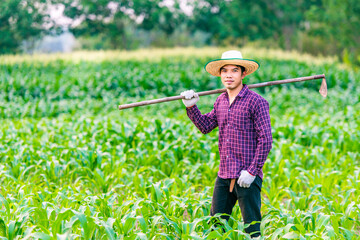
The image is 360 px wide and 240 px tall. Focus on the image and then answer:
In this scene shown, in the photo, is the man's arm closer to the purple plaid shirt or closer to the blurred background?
the purple plaid shirt

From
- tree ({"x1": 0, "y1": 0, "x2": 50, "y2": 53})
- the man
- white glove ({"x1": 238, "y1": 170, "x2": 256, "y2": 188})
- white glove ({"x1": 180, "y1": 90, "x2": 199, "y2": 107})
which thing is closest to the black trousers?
the man

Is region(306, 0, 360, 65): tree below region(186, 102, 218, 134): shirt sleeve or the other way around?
the other way around

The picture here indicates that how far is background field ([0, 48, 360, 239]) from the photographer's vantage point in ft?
10.2

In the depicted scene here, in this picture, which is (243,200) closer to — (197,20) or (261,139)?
(261,139)

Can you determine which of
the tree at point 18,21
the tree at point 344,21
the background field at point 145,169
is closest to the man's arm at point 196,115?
the background field at point 145,169

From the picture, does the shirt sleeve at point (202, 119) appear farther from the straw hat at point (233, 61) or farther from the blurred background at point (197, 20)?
the blurred background at point (197, 20)

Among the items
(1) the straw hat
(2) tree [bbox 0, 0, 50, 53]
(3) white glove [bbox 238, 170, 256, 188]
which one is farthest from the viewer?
(2) tree [bbox 0, 0, 50, 53]

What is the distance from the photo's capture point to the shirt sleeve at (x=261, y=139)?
2.80 m

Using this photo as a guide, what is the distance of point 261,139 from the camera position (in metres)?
2.81

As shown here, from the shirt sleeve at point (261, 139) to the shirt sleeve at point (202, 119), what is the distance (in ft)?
1.42

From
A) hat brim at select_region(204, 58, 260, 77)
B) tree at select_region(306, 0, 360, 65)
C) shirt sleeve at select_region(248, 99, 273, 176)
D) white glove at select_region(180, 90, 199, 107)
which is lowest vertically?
shirt sleeve at select_region(248, 99, 273, 176)

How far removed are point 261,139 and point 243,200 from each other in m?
0.50

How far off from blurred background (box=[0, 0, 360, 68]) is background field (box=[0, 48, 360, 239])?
48.4ft

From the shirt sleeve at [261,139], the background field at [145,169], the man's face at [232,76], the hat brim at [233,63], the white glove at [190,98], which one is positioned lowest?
the background field at [145,169]
